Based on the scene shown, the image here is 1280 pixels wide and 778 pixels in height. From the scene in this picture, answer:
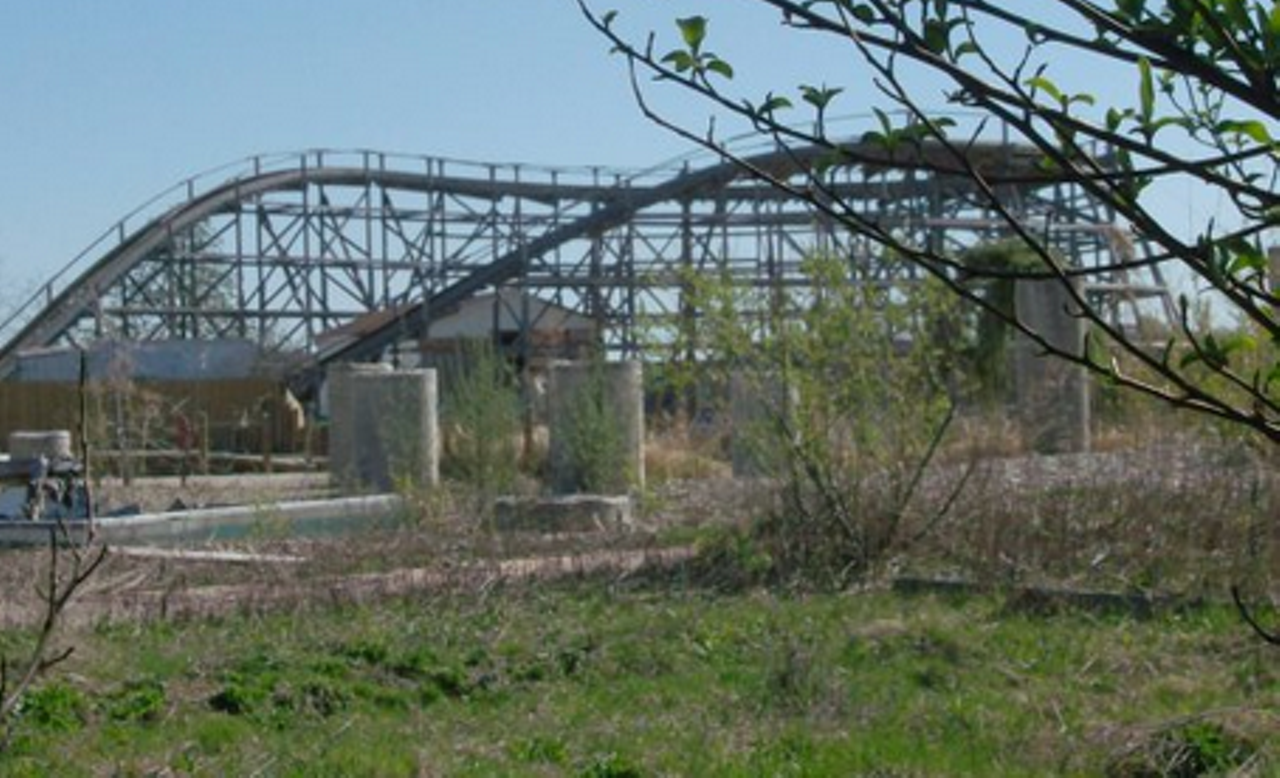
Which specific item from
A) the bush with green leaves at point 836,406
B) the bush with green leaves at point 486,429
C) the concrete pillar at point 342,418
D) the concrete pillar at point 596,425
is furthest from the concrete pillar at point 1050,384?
the concrete pillar at point 342,418

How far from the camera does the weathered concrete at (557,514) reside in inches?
731

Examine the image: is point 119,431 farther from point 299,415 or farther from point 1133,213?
point 1133,213

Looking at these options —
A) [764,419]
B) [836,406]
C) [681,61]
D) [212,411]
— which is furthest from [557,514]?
[212,411]

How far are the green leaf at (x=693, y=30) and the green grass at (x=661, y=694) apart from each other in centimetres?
500

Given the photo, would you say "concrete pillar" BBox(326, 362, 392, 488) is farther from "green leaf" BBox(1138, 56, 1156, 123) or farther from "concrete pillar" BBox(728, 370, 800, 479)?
"green leaf" BBox(1138, 56, 1156, 123)

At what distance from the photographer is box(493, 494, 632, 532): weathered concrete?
18562 mm

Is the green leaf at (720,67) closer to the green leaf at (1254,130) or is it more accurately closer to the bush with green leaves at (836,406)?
the green leaf at (1254,130)

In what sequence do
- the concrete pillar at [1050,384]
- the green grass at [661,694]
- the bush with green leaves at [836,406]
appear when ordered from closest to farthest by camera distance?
the green grass at [661,694] < the bush with green leaves at [836,406] < the concrete pillar at [1050,384]

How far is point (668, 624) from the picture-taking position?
37.0 ft

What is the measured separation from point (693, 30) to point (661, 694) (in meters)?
6.71

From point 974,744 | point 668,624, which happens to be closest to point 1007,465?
point 668,624

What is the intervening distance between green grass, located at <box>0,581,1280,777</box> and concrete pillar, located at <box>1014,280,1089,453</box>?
20.6 feet

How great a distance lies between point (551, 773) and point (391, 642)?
302cm

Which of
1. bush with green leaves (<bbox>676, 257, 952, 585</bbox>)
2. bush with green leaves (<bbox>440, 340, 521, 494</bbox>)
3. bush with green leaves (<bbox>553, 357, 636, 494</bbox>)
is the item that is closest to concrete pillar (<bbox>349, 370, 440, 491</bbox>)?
bush with green leaves (<bbox>440, 340, 521, 494</bbox>)
